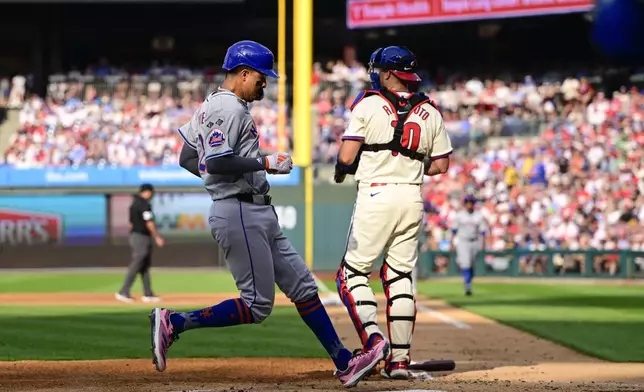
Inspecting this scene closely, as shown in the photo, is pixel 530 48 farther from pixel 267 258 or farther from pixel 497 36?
pixel 267 258

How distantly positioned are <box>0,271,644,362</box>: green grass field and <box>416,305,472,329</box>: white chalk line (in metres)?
0.60

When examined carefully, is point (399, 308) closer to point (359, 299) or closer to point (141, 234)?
point (359, 299)

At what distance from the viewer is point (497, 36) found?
3972cm

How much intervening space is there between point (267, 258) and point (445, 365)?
1986 millimetres

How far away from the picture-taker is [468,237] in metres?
20.5

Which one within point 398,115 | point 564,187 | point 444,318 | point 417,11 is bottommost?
point 444,318

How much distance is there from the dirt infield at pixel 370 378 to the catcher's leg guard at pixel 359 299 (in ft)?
1.13

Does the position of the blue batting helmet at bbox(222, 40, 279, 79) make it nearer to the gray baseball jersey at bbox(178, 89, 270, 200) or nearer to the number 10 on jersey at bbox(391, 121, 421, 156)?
the gray baseball jersey at bbox(178, 89, 270, 200)

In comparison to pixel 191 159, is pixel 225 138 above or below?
above

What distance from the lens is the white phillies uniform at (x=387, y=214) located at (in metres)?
7.36

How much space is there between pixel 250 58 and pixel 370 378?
2.25 meters

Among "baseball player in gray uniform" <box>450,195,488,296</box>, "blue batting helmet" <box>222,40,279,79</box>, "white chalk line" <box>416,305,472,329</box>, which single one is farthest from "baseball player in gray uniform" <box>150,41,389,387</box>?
"baseball player in gray uniform" <box>450,195,488,296</box>

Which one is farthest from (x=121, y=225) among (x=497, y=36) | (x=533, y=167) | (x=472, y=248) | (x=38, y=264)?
(x=497, y=36)

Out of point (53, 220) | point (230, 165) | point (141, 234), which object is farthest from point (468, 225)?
point (230, 165)
